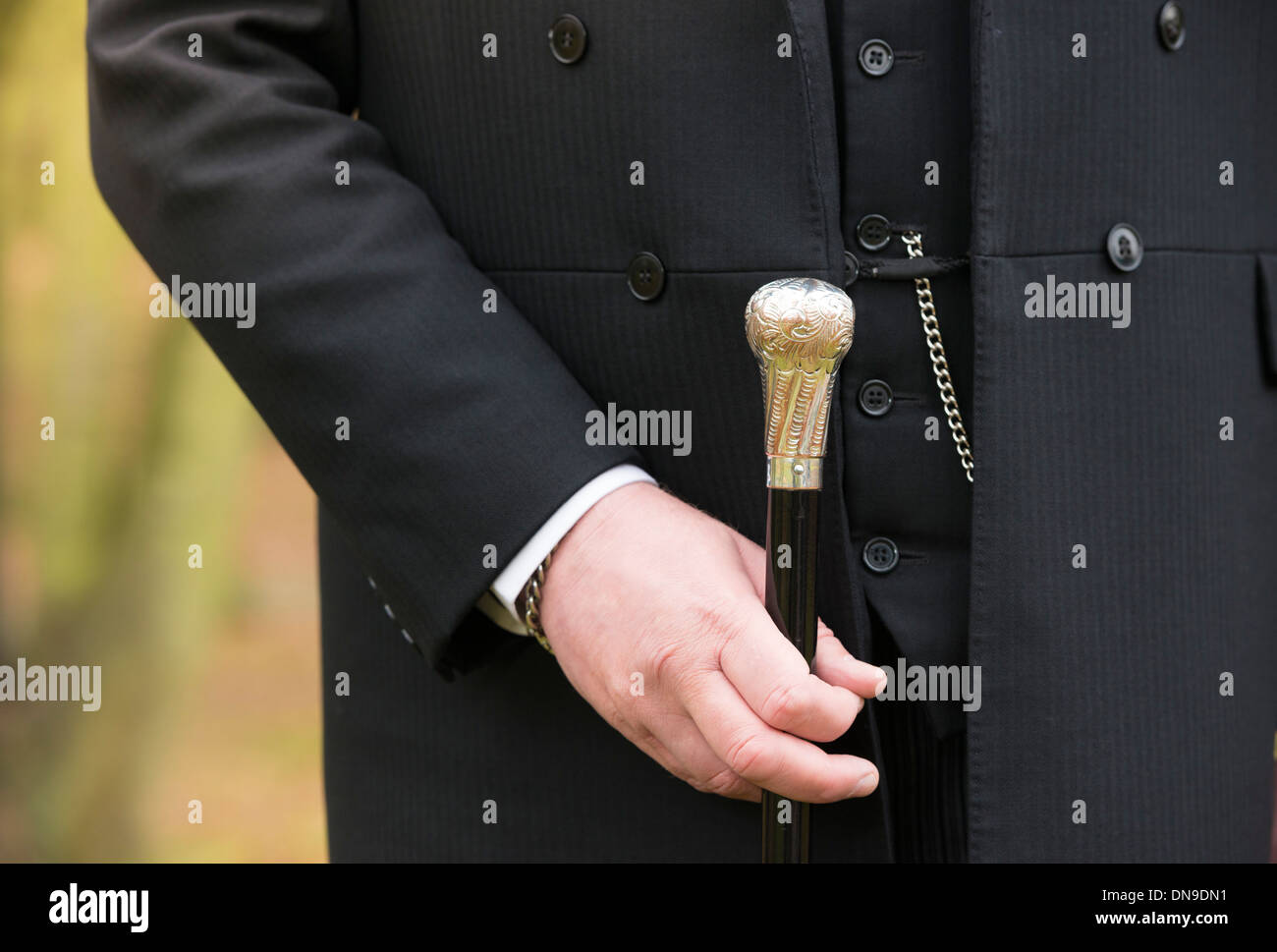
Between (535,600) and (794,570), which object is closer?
(794,570)

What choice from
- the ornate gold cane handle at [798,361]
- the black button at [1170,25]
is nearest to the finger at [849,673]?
the ornate gold cane handle at [798,361]

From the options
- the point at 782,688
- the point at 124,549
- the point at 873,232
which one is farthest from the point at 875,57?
the point at 124,549

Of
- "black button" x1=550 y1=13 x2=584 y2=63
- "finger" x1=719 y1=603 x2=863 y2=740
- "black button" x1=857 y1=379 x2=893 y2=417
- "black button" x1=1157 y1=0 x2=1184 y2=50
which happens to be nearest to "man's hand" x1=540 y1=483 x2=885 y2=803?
"finger" x1=719 y1=603 x2=863 y2=740

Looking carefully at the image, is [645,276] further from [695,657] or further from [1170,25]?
[1170,25]

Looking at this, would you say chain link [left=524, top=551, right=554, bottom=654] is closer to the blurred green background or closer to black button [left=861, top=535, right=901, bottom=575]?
black button [left=861, top=535, right=901, bottom=575]

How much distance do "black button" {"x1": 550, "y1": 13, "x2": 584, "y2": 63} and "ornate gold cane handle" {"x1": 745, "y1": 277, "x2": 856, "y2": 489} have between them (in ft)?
1.02

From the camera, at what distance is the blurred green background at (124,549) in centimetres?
244

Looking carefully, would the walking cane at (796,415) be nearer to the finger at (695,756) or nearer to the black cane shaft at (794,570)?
the black cane shaft at (794,570)

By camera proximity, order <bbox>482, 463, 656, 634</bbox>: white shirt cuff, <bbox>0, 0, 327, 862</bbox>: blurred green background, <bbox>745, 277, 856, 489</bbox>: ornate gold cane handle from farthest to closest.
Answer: <bbox>0, 0, 327, 862</bbox>: blurred green background < <bbox>482, 463, 656, 634</bbox>: white shirt cuff < <bbox>745, 277, 856, 489</bbox>: ornate gold cane handle

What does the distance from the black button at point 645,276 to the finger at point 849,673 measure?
292 mm

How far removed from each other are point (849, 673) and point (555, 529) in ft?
0.71

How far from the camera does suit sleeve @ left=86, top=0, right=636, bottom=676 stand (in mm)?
812

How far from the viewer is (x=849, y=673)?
695mm

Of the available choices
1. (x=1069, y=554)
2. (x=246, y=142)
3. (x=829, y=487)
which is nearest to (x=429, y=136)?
(x=246, y=142)
